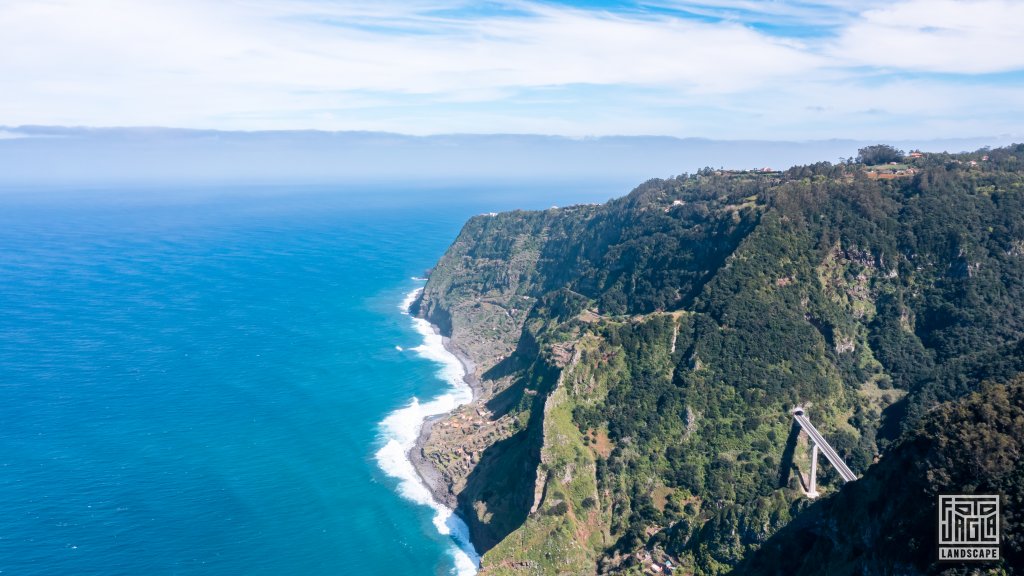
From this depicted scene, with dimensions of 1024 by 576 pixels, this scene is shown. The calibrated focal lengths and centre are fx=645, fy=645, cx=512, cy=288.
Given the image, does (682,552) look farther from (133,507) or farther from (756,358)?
(133,507)

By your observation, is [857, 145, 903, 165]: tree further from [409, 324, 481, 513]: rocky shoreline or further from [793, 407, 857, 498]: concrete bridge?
[409, 324, 481, 513]: rocky shoreline

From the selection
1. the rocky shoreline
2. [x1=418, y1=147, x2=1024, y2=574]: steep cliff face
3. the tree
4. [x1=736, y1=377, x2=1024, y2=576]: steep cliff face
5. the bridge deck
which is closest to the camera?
[x1=736, y1=377, x2=1024, y2=576]: steep cliff face

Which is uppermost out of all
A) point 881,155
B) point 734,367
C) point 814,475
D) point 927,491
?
point 881,155

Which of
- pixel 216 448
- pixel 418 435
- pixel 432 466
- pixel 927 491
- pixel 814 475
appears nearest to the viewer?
pixel 927 491

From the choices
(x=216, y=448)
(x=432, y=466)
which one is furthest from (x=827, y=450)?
(x=216, y=448)

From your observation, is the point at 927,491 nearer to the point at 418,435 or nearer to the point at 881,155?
the point at 418,435

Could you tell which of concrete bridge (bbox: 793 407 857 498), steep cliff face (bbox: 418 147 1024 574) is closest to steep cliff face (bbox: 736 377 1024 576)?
steep cliff face (bbox: 418 147 1024 574)
